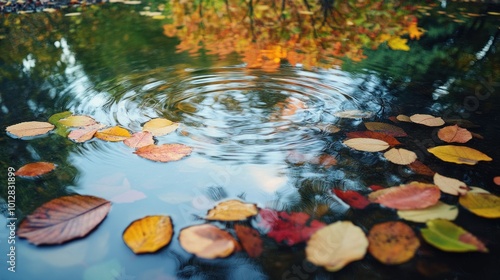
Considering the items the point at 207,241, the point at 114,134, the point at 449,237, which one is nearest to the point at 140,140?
the point at 114,134

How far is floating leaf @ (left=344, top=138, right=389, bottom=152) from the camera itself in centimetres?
137

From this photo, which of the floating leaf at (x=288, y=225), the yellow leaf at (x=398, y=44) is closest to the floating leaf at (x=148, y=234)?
the floating leaf at (x=288, y=225)

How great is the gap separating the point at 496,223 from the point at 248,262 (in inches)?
27.4

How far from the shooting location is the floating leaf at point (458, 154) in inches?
51.3

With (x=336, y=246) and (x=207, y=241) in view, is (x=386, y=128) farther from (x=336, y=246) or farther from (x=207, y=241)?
(x=207, y=241)

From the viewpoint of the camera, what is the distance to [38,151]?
1379 mm

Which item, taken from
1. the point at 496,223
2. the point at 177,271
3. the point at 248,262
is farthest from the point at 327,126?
the point at 177,271

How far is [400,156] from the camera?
1.32 metres

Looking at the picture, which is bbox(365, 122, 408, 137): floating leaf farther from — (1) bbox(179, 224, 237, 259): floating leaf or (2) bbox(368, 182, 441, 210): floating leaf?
(1) bbox(179, 224, 237, 259): floating leaf

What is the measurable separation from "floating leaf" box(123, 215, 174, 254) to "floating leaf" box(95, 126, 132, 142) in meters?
0.52

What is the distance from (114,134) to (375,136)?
1.03 metres

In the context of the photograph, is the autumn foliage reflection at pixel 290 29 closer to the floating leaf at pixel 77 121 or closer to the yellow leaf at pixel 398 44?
the yellow leaf at pixel 398 44

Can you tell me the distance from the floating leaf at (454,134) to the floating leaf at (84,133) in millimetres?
1375

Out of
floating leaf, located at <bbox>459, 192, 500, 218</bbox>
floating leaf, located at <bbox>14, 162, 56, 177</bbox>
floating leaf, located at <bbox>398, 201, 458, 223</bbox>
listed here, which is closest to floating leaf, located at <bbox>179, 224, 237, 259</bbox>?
floating leaf, located at <bbox>398, 201, 458, 223</bbox>
